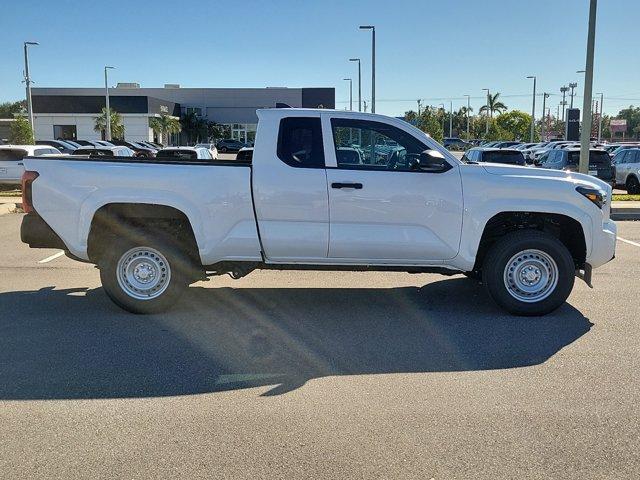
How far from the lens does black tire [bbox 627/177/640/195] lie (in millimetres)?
21378

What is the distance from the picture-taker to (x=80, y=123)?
2334 inches

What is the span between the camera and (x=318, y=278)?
864 cm

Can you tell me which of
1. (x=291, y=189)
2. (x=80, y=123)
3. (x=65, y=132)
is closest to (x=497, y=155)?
(x=291, y=189)

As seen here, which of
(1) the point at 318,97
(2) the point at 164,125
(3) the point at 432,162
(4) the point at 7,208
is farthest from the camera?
(1) the point at 318,97

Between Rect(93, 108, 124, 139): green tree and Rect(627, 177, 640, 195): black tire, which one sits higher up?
Rect(93, 108, 124, 139): green tree

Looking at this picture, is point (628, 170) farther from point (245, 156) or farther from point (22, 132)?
point (22, 132)

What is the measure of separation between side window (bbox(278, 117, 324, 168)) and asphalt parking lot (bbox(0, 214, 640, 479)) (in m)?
1.59

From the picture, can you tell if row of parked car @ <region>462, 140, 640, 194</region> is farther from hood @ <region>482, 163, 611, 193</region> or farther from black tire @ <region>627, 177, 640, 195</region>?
hood @ <region>482, 163, 611, 193</region>

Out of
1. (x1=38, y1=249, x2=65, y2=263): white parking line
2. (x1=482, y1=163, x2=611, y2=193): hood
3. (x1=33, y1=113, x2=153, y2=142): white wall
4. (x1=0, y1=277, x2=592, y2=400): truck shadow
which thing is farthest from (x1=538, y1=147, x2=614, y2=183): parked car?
(x1=33, y1=113, x2=153, y2=142): white wall

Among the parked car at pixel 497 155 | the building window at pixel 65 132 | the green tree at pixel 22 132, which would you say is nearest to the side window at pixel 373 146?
the parked car at pixel 497 155

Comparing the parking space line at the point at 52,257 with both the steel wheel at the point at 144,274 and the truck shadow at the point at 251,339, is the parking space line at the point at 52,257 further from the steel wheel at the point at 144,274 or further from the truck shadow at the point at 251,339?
the steel wheel at the point at 144,274

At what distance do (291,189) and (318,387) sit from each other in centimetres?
223

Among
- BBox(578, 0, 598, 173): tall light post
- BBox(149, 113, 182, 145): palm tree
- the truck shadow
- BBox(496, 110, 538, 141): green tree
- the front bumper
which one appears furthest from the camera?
BBox(496, 110, 538, 141): green tree

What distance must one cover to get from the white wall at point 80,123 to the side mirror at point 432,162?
5749 cm
